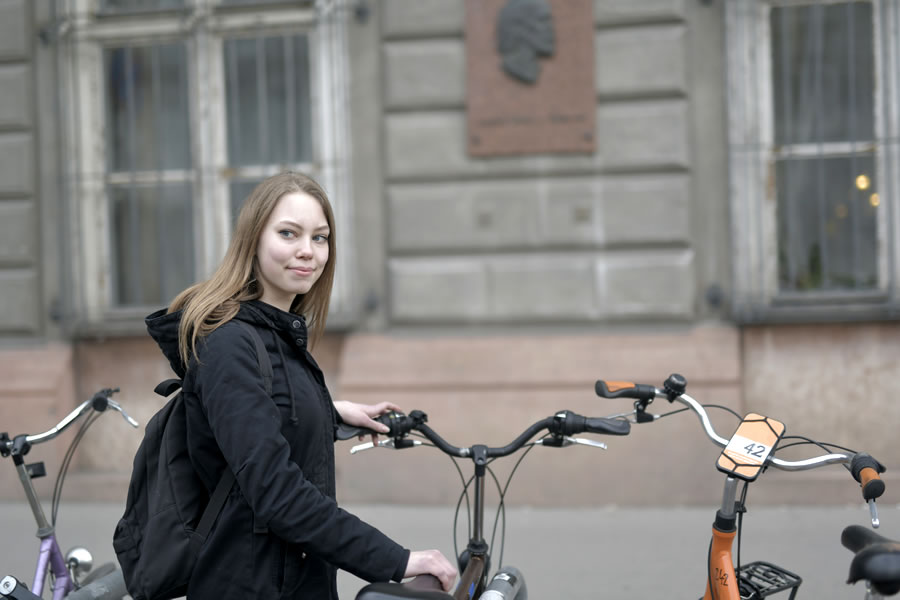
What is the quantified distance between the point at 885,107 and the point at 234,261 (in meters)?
5.00

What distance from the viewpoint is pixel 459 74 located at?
5.63 meters

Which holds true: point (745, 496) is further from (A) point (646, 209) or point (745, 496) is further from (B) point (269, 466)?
(A) point (646, 209)

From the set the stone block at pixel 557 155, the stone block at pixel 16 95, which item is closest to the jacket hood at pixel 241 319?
the stone block at pixel 557 155

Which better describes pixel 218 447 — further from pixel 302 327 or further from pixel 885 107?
pixel 885 107

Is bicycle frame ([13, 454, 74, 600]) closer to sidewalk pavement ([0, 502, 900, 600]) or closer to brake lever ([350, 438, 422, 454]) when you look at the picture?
brake lever ([350, 438, 422, 454])

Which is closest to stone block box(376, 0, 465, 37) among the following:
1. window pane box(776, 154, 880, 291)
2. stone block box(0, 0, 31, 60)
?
window pane box(776, 154, 880, 291)

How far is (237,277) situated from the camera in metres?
2.03

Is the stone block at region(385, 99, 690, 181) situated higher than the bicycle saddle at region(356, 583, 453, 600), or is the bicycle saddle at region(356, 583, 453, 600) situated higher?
the stone block at region(385, 99, 690, 181)

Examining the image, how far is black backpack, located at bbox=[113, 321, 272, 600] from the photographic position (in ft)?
6.18

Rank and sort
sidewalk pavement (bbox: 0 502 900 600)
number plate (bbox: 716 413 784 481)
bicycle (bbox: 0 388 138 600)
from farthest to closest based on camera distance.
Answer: sidewalk pavement (bbox: 0 502 900 600), bicycle (bbox: 0 388 138 600), number plate (bbox: 716 413 784 481)

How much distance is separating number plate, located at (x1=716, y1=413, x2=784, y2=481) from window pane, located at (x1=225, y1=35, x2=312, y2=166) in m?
4.45

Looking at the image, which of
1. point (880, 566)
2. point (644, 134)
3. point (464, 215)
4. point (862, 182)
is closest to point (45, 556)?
point (880, 566)

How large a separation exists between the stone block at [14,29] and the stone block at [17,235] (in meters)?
1.12

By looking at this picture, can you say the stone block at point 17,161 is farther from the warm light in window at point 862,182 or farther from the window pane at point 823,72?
the warm light in window at point 862,182
